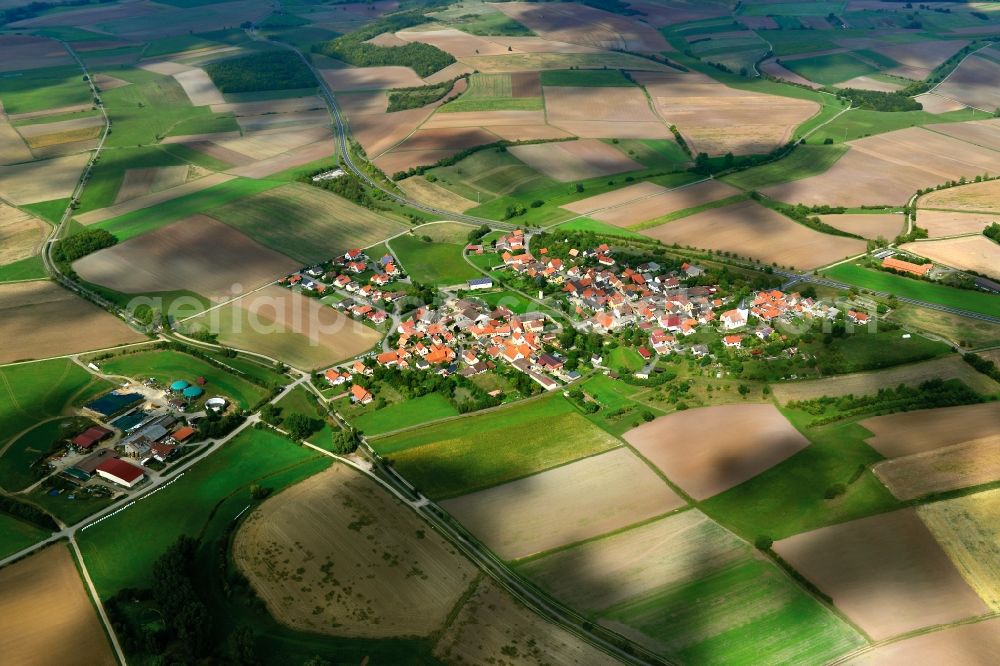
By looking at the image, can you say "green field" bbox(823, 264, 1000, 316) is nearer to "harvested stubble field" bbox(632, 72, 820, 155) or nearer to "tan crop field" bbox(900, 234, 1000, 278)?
"tan crop field" bbox(900, 234, 1000, 278)

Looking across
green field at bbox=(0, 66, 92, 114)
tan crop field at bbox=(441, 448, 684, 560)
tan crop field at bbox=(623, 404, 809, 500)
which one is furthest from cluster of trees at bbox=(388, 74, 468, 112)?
tan crop field at bbox=(441, 448, 684, 560)

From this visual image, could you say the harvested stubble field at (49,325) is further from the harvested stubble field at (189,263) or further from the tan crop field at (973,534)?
the tan crop field at (973,534)

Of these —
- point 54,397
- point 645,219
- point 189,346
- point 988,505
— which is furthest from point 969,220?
point 54,397

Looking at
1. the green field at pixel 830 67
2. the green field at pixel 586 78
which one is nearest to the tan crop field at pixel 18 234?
the green field at pixel 586 78

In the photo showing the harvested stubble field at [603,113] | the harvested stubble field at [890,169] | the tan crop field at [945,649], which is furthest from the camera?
the harvested stubble field at [603,113]

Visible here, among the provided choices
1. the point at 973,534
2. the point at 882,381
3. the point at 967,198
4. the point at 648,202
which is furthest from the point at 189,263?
the point at 967,198

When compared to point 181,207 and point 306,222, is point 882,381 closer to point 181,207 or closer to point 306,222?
point 306,222

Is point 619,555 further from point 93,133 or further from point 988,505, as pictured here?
Result: point 93,133
